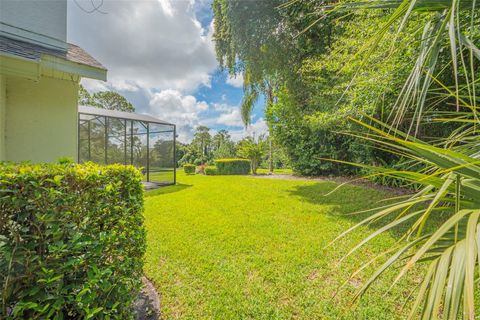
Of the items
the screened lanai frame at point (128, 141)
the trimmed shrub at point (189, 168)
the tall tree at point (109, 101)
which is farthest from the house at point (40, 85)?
the tall tree at point (109, 101)

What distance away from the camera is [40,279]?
1457mm

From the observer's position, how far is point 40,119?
10.1ft

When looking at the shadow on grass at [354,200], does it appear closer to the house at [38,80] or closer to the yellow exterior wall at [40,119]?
the house at [38,80]

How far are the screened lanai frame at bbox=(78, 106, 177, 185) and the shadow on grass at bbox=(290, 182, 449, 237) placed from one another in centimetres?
605

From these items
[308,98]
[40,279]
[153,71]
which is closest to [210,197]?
[308,98]

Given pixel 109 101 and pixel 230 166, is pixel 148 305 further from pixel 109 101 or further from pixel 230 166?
pixel 109 101

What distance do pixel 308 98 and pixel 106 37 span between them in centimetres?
649

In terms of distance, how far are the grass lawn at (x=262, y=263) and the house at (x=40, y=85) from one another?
7.27 ft

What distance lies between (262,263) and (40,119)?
363 cm

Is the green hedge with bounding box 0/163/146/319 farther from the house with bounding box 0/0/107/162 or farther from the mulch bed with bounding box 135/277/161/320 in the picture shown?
the house with bounding box 0/0/107/162

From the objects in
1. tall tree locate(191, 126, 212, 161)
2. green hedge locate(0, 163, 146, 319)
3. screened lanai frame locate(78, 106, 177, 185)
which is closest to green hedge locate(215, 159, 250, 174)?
screened lanai frame locate(78, 106, 177, 185)

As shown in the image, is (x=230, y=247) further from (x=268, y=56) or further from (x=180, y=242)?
(x=268, y=56)

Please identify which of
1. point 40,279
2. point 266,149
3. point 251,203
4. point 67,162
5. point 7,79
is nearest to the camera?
point 40,279

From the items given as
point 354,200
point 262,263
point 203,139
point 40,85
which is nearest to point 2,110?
point 40,85
